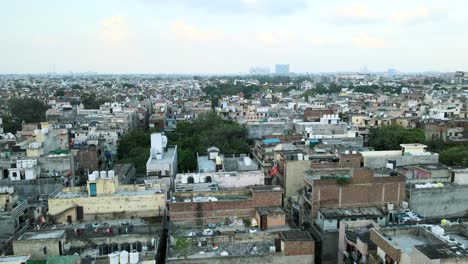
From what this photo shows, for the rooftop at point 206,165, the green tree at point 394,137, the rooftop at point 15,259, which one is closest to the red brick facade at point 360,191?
the rooftop at point 206,165


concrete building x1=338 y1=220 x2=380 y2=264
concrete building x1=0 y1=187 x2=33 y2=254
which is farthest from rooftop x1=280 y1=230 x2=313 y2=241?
concrete building x1=0 y1=187 x2=33 y2=254

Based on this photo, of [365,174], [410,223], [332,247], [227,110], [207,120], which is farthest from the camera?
[227,110]

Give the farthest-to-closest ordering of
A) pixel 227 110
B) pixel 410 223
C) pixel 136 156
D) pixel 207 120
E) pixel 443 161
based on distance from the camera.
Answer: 1. pixel 227 110
2. pixel 207 120
3. pixel 136 156
4. pixel 443 161
5. pixel 410 223

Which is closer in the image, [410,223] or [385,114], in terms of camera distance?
[410,223]

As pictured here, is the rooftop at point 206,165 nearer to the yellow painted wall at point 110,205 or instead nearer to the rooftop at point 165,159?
the rooftop at point 165,159

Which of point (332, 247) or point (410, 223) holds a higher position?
point (410, 223)

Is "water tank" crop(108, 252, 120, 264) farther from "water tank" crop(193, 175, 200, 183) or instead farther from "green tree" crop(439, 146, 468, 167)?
"green tree" crop(439, 146, 468, 167)

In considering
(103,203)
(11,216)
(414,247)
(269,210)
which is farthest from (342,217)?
(11,216)

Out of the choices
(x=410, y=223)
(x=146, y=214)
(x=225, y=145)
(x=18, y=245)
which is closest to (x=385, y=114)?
(x=225, y=145)

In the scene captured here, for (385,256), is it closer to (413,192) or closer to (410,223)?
(410,223)
